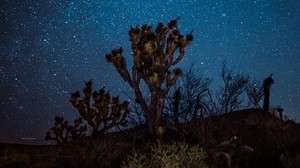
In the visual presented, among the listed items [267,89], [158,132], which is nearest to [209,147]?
[158,132]

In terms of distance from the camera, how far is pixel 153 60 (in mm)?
17344

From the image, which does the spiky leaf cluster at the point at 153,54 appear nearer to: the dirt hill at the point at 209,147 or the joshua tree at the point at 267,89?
the dirt hill at the point at 209,147

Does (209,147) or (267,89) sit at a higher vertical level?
(267,89)

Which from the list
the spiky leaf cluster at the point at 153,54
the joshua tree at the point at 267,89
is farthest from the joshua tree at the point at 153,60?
the joshua tree at the point at 267,89

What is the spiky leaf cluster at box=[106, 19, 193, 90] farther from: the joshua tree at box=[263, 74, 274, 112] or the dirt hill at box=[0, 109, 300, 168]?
the joshua tree at box=[263, 74, 274, 112]

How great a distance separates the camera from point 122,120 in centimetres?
2264

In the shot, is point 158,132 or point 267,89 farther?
point 267,89

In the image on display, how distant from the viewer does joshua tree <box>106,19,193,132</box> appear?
55.8 ft

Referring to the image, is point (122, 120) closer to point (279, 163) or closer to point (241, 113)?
point (241, 113)

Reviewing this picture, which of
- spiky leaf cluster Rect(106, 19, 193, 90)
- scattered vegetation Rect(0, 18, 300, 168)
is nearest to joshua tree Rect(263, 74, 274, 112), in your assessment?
scattered vegetation Rect(0, 18, 300, 168)

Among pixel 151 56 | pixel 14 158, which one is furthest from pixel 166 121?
pixel 14 158

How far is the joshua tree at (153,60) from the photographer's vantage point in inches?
670

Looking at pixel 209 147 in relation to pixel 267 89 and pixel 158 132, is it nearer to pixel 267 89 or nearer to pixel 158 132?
pixel 158 132

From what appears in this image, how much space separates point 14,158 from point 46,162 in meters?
1.90
